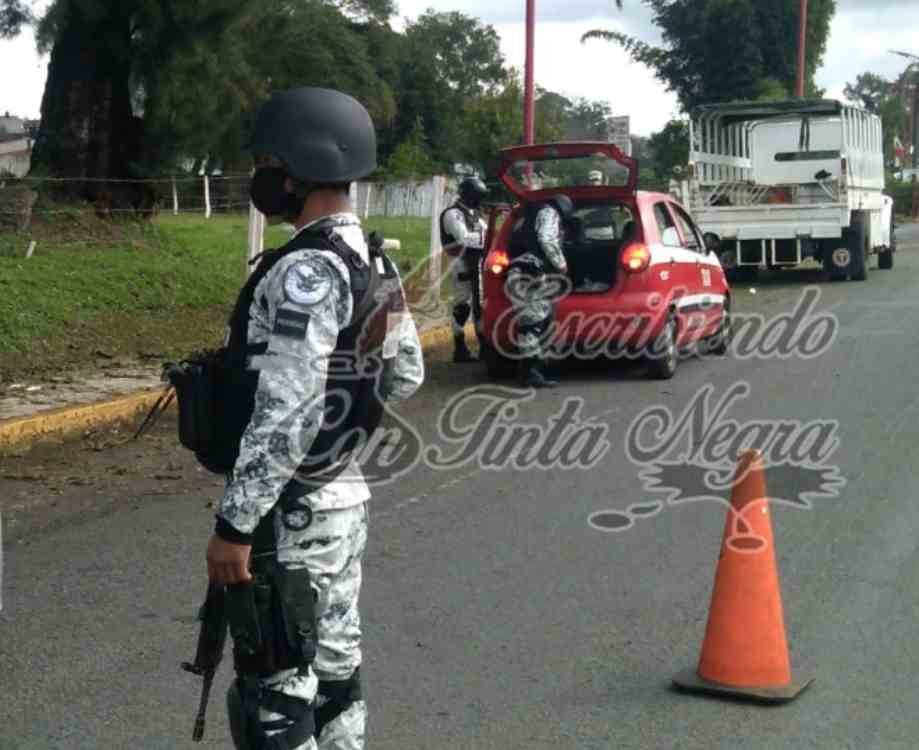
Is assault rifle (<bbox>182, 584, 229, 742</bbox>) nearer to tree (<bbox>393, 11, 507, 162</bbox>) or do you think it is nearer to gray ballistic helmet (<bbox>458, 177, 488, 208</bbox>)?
gray ballistic helmet (<bbox>458, 177, 488, 208</bbox>)

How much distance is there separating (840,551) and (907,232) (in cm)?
3928

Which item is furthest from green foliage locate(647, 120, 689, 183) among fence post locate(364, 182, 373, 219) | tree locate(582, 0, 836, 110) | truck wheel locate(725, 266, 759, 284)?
truck wheel locate(725, 266, 759, 284)

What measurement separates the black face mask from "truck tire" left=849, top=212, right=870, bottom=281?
18955mm

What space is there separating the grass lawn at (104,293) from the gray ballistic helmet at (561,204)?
3.30 meters

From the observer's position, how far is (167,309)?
14125 millimetres

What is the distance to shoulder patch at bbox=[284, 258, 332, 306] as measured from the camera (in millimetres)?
3076

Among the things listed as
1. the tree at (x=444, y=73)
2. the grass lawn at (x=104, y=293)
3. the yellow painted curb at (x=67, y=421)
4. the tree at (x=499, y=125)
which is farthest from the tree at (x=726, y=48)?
the yellow painted curb at (x=67, y=421)

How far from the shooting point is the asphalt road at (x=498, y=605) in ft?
15.0

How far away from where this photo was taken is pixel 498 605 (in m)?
5.75

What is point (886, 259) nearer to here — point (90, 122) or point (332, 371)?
point (90, 122)

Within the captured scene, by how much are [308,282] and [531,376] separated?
338 inches

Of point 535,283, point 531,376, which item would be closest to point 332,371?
point 535,283

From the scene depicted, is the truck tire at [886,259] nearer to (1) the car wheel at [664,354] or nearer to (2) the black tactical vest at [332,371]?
(1) the car wheel at [664,354]

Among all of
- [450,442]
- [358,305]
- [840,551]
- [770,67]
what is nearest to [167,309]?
[450,442]
